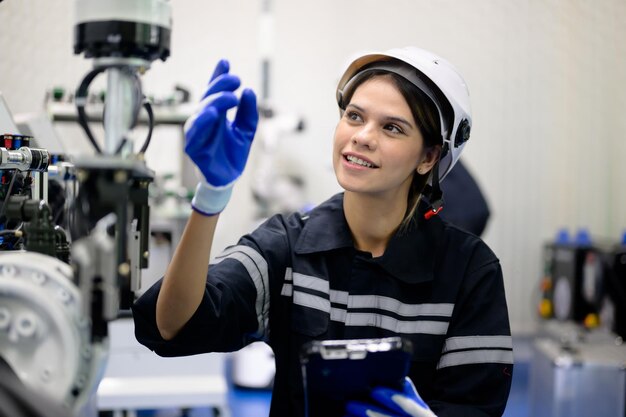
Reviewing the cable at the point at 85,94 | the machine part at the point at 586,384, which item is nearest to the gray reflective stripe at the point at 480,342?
the cable at the point at 85,94

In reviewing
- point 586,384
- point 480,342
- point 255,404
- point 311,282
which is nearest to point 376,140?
point 311,282

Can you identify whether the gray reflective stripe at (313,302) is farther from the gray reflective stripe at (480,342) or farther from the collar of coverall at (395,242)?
the gray reflective stripe at (480,342)

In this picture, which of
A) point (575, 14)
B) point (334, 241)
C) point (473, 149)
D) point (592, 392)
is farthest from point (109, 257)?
point (575, 14)

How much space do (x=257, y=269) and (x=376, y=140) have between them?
Answer: 1.13 ft

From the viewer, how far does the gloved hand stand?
1.17 meters

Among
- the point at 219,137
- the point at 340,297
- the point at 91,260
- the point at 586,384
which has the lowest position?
the point at 586,384

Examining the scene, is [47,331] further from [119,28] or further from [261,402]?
[261,402]

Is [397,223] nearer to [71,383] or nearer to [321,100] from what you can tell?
[71,383]

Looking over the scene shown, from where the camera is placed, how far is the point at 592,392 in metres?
3.05

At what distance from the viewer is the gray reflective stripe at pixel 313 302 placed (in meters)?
1.38

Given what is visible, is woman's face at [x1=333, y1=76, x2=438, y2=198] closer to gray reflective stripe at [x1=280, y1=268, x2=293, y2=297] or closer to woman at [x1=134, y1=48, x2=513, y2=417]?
woman at [x1=134, y1=48, x2=513, y2=417]

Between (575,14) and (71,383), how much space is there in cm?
434

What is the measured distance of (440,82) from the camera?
1.37m

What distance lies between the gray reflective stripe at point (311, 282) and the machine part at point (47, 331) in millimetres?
630
